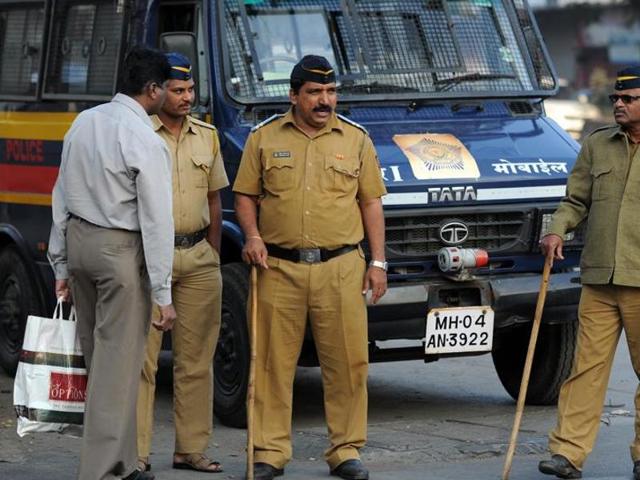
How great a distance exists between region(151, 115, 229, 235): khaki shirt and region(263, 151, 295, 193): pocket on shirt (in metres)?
0.30

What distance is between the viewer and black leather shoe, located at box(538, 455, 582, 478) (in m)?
7.20

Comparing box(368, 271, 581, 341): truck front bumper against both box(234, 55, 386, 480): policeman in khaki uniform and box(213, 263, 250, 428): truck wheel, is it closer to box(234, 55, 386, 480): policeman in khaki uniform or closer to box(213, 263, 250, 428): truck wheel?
box(213, 263, 250, 428): truck wheel

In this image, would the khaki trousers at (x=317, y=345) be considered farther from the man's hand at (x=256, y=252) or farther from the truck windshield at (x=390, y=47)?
the truck windshield at (x=390, y=47)

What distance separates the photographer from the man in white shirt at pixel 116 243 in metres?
6.47

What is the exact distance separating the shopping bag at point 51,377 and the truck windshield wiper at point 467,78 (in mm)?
3304

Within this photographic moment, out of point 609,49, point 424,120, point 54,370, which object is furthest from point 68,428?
point 609,49

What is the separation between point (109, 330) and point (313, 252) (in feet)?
3.71

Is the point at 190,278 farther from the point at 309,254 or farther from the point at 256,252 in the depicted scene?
the point at 309,254

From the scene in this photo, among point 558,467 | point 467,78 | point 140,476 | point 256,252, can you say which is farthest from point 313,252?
point 467,78

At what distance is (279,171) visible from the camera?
7.32 meters

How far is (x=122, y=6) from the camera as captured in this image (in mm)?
9625

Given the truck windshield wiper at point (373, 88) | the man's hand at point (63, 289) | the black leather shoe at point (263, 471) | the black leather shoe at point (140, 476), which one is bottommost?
the black leather shoe at point (140, 476)

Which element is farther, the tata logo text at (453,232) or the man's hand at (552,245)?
the tata logo text at (453,232)

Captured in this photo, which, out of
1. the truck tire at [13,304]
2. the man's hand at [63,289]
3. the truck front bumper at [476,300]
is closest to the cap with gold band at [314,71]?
the man's hand at [63,289]
